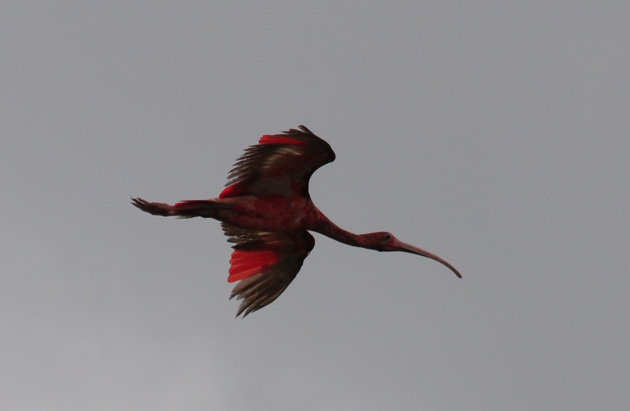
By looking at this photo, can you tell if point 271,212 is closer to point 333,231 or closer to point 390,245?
point 333,231

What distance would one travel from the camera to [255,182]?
1997 centimetres

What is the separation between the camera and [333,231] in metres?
20.6

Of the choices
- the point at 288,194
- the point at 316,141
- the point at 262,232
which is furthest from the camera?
the point at 262,232

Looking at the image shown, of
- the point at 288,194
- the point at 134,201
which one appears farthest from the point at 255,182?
the point at 134,201

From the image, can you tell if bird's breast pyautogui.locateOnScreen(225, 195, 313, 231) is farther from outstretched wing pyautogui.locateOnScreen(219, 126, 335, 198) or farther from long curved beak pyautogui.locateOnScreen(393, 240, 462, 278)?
long curved beak pyautogui.locateOnScreen(393, 240, 462, 278)

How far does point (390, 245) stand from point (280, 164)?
275cm

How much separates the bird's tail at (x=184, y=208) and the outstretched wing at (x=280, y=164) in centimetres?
27

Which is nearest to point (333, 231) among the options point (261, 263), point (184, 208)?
point (261, 263)

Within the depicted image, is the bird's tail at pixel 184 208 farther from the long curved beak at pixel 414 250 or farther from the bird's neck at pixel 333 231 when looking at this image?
the long curved beak at pixel 414 250

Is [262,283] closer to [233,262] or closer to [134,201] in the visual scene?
[233,262]

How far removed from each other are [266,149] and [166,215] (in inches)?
77.9

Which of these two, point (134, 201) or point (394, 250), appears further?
point (394, 250)

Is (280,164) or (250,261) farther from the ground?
(280,164)

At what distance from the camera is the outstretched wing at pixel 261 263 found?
21.5m
